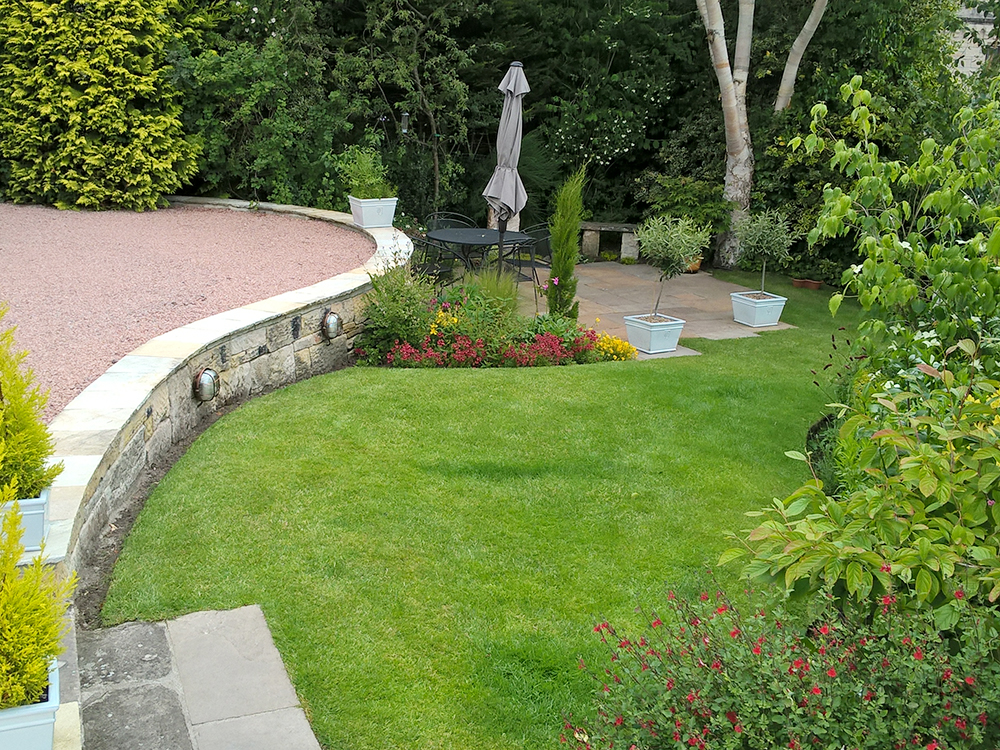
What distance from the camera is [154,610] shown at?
321 cm

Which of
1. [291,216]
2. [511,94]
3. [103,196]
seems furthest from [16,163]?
[511,94]

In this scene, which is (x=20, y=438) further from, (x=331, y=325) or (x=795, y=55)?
(x=795, y=55)

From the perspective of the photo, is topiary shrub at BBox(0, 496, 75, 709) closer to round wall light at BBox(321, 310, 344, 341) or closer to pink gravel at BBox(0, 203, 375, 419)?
pink gravel at BBox(0, 203, 375, 419)

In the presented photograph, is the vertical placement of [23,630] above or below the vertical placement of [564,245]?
below

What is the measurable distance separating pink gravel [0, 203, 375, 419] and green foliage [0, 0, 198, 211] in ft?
1.19

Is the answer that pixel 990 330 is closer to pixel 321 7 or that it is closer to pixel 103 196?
pixel 103 196

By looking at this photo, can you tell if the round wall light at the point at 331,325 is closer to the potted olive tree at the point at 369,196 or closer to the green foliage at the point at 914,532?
the potted olive tree at the point at 369,196

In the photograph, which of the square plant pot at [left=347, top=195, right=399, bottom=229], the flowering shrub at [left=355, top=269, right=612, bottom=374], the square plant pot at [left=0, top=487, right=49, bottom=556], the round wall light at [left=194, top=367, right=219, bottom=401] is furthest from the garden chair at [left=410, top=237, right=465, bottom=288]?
the square plant pot at [left=0, top=487, right=49, bottom=556]

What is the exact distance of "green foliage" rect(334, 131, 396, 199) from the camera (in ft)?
30.6

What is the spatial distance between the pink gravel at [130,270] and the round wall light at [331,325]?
0.69 meters

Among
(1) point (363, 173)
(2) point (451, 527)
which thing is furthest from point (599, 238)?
(2) point (451, 527)

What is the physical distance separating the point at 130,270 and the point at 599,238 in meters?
7.07

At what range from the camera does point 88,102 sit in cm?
948

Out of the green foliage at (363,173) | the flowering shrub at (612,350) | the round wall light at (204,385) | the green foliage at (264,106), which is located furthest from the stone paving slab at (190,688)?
the green foliage at (264,106)
